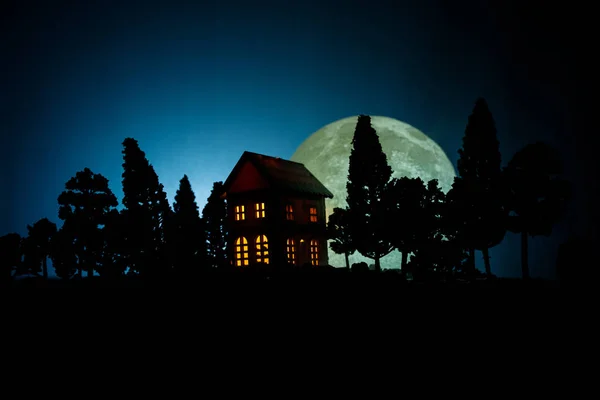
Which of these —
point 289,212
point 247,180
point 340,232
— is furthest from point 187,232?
point 340,232

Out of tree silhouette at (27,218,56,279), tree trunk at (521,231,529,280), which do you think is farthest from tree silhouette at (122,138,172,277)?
tree trunk at (521,231,529,280)

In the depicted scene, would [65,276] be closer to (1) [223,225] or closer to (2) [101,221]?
(2) [101,221]

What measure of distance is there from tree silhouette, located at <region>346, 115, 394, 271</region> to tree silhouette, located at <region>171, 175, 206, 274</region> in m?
12.9

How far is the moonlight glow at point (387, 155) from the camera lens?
48.9 meters

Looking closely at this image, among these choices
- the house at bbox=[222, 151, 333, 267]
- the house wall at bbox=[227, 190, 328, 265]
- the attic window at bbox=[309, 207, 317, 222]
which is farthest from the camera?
the attic window at bbox=[309, 207, 317, 222]

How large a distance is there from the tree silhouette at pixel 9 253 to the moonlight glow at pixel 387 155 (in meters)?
31.8

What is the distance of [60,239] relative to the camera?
32.5m

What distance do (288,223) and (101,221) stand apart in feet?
49.0

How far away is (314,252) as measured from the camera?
38.0 meters

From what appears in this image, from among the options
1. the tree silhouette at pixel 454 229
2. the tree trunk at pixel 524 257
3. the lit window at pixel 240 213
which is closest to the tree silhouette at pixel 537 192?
the tree trunk at pixel 524 257

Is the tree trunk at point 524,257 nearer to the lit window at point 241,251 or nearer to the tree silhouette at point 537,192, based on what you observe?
the tree silhouette at point 537,192

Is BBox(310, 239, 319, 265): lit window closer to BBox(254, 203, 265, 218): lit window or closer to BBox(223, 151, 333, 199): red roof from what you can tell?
BBox(223, 151, 333, 199): red roof

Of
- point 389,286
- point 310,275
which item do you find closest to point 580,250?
point 389,286

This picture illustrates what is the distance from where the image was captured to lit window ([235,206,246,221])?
118 ft
